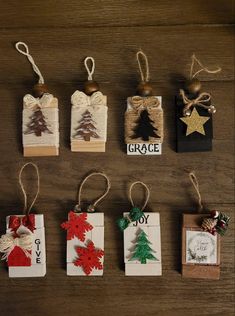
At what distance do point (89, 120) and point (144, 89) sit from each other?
13cm

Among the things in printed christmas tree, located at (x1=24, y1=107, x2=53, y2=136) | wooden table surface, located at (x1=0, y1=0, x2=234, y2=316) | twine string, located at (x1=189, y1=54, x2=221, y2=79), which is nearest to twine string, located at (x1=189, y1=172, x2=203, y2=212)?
wooden table surface, located at (x1=0, y1=0, x2=234, y2=316)

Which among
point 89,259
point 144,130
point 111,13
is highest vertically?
point 111,13

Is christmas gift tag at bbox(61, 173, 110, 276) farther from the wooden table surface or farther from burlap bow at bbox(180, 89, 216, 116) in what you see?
burlap bow at bbox(180, 89, 216, 116)

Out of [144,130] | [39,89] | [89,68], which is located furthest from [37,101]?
[144,130]

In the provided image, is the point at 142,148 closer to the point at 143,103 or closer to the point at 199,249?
the point at 143,103

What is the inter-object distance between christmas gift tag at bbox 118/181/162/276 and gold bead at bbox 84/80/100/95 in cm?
27

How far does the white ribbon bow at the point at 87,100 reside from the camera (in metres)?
0.89

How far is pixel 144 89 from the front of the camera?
884 mm

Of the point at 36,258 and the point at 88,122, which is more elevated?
the point at 88,122

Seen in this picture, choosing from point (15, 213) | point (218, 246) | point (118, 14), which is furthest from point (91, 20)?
point (218, 246)

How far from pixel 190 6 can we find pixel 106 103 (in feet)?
0.92

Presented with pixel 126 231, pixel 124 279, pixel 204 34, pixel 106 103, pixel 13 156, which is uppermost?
pixel 204 34

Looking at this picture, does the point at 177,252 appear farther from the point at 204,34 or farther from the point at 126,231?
the point at 204,34

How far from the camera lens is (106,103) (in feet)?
2.98
